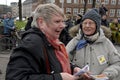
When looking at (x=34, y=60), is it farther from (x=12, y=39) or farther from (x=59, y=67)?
(x=12, y=39)

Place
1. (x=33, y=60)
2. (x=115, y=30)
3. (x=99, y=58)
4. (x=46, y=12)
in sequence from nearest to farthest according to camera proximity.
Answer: (x=33, y=60) → (x=46, y=12) → (x=99, y=58) → (x=115, y=30)

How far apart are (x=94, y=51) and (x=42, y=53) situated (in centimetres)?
134

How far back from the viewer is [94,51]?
3467mm

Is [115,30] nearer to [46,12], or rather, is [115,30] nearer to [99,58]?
[99,58]

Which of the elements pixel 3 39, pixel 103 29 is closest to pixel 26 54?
pixel 103 29

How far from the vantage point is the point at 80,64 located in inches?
137

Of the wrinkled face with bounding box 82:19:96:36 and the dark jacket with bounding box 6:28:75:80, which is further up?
the wrinkled face with bounding box 82:19:96:36

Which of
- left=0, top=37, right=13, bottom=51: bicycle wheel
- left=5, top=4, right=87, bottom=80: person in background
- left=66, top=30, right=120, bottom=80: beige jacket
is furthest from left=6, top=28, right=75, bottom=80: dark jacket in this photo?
left=0, top=37, right=13, bottom=51: bicycle wheel

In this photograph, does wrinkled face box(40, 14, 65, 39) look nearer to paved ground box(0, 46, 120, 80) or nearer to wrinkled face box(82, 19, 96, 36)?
wrinkled face box(82, 19, 96, 36)

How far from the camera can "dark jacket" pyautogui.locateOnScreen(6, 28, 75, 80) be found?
2.13 m

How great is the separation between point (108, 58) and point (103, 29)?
48cm

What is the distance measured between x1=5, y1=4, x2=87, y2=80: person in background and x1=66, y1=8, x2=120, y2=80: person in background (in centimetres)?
97

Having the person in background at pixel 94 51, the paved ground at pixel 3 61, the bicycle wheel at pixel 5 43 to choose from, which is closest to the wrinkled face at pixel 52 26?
the person in background at pixel 94 51

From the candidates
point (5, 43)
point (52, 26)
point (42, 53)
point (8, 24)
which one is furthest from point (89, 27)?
point (5, 43)
